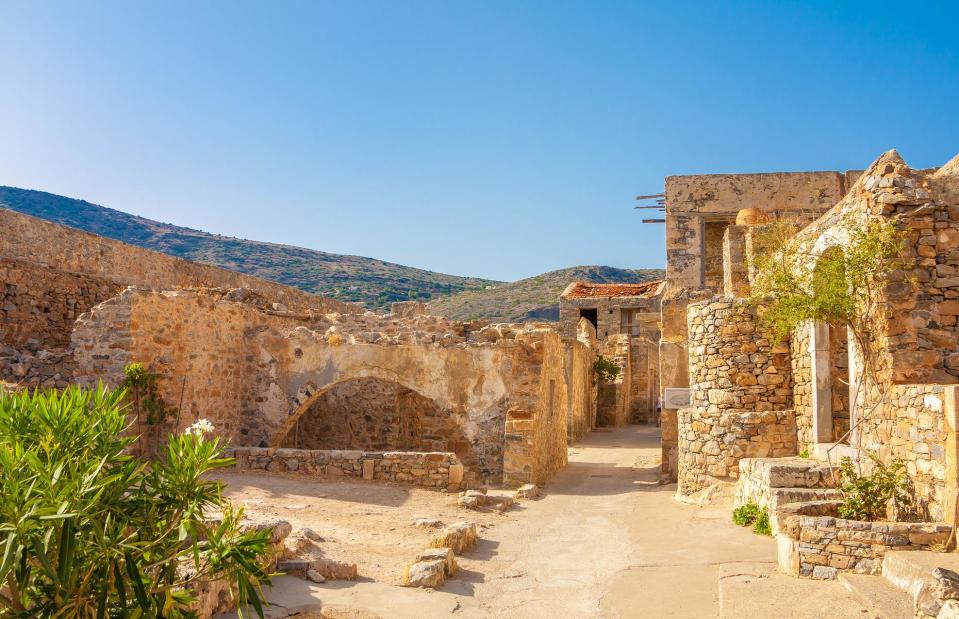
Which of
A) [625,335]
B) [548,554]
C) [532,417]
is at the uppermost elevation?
[625,335]

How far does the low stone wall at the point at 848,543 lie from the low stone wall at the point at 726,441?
12.1ft

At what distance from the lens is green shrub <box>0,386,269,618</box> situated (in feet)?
10.0

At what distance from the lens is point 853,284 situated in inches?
311

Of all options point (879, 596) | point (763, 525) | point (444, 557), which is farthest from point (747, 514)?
point (444, 557)

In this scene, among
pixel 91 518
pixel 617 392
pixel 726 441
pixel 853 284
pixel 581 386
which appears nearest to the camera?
pixel 91 518

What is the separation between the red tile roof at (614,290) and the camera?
113ft

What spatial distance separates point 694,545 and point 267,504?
527 centimetres

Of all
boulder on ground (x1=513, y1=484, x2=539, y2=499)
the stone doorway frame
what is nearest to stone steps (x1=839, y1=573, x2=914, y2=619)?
the stone doorway frame

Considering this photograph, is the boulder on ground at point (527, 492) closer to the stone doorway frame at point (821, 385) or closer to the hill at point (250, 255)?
the stone doorway frame at point (821, 385)

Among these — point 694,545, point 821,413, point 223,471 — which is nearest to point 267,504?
point 223,471

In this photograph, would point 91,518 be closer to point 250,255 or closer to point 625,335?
point 625,335

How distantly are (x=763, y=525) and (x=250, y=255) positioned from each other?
2420 inches

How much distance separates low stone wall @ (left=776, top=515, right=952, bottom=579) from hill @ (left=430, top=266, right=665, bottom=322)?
1719 inches

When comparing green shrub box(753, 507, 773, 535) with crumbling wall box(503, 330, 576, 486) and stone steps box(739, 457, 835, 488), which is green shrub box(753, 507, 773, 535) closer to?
stone steps box(739, 457, 835, 488)
